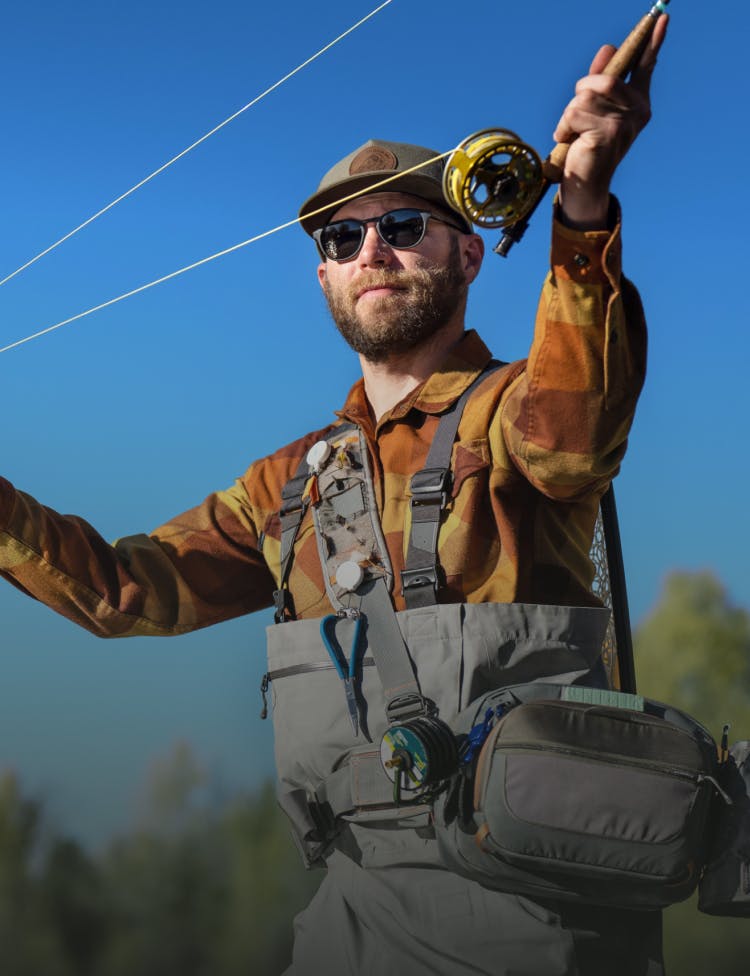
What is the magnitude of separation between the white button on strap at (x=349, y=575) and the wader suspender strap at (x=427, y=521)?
0.41ft

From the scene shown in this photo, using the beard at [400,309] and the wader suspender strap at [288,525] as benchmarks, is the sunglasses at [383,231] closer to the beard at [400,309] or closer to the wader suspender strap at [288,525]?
the beard at [400,309]

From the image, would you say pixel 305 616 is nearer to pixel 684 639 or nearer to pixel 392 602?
pixel 392 602

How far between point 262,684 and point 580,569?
0.95m

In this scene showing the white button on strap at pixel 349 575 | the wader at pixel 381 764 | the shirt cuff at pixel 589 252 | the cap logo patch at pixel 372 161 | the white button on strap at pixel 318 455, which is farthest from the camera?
the cap logo patch at pixel 372 161

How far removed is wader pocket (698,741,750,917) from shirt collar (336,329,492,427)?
119 centimetres

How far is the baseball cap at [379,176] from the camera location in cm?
355

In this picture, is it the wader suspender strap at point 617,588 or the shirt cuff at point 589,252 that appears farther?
the wader suspender strap at point 617,588

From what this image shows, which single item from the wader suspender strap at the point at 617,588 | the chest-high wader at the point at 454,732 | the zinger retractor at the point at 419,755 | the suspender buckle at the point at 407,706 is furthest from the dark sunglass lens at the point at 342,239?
the zinger retractor at the point at 419,755

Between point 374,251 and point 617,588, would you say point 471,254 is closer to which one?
point 374,251

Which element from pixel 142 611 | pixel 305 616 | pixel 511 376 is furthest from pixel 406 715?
pixel 142 611

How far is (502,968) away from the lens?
278 centimetres

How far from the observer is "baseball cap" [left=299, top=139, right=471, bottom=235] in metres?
3.55

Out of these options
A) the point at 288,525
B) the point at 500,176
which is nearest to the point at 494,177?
the point at 500,176

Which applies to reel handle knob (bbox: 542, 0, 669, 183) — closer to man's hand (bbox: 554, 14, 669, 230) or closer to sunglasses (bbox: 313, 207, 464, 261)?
man's hand (bbox: 554, 14, 669, 230)
